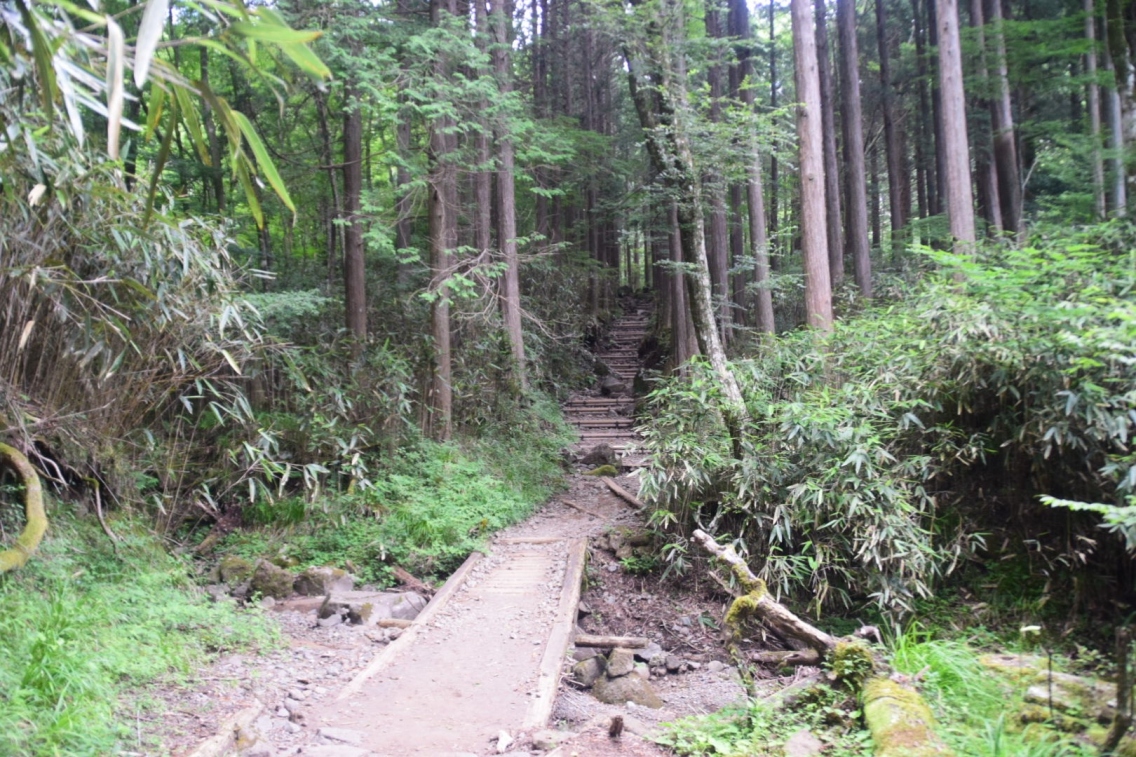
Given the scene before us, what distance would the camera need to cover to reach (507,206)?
13.2 m

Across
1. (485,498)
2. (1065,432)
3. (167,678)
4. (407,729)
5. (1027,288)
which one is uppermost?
(1027,288)

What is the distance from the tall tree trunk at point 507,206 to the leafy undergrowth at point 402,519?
11.2 feet

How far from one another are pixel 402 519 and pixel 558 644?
3359mm

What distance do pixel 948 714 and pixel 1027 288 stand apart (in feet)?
13.8

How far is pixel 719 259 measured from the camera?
16156 mm

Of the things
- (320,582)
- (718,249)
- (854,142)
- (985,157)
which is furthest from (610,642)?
(985,157)

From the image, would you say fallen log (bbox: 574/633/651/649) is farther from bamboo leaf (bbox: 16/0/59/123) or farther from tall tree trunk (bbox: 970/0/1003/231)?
tall tree trunk (bbox: 970/0/1003/231)

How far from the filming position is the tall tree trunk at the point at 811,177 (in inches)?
387

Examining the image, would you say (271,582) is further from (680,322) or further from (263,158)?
(680,322)

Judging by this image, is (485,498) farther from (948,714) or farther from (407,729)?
(948,714)

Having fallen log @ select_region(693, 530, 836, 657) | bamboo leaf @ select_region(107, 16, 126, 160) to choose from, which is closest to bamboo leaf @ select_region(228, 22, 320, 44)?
bamboo leaf @ select_region(107, 16, 126, 160)

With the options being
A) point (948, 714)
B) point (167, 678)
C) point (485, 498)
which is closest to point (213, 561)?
point (485, 498)

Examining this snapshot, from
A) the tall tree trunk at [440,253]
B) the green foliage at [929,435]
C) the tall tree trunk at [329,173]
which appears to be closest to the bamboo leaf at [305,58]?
the green foliage at [929,435]

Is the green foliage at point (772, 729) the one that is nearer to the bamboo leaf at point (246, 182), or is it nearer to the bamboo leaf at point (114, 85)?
the bamboo leaf at point (246, 182)
